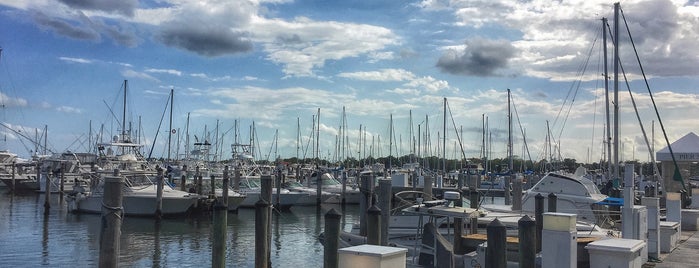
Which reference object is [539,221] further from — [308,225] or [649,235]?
[308,225]

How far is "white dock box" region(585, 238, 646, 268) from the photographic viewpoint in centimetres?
1084

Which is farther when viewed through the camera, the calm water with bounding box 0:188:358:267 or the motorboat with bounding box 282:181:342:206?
the motorboat with bounding box 282:181:342:206

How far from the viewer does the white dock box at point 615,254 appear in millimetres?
10844

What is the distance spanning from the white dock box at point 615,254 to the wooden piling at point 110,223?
390 inches

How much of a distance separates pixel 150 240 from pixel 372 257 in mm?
27493

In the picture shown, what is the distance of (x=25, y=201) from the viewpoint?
188ft

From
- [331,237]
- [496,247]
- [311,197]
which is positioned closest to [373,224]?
A: [331,237]

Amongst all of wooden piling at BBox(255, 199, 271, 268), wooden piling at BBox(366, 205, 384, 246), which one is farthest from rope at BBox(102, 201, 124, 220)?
wooden piling at BBox(366, 205, 384, 246)

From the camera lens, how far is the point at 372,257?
8.02m

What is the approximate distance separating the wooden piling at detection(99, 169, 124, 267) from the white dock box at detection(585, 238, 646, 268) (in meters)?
9.91

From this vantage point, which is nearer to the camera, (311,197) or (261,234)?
(261,234)

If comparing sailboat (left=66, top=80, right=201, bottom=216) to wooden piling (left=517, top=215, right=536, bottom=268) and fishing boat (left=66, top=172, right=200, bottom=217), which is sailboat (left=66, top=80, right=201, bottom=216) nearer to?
fishing boat (left=66, top=172, right=200, bottom=217)

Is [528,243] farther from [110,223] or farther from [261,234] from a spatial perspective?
[110,223]

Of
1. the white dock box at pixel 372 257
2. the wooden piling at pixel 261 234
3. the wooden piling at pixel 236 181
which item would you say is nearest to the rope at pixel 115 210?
the wooden piling at pixel 261 234
